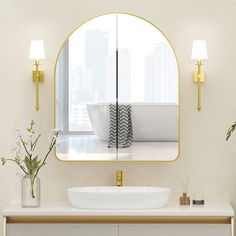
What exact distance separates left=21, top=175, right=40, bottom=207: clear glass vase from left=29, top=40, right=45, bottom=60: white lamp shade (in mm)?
664

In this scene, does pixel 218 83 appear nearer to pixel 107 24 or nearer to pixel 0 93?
pixel 107 24

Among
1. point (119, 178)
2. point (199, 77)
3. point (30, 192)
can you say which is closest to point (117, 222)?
point (119, 178)

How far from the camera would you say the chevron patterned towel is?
3738mm

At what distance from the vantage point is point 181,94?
3771mm

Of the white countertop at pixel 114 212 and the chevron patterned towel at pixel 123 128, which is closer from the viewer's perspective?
the white countertop at pixel 114 212

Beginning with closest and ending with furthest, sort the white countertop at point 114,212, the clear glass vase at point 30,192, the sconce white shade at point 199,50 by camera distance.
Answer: the white countertop at point 114,212 < the clear glass vase at point 30,192 < the sconce white shade at point 199,50

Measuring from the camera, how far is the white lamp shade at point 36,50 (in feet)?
12.1

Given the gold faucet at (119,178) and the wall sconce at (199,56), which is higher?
the wall sconce at (199,56)

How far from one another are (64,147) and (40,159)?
0.16m

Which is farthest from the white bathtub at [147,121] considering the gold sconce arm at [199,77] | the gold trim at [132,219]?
the gold trim at [132,219]

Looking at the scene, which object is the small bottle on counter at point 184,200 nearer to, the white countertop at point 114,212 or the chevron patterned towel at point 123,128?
the white countertop at point 114,212

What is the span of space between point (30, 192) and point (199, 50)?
1207mm

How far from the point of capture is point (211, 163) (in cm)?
378
